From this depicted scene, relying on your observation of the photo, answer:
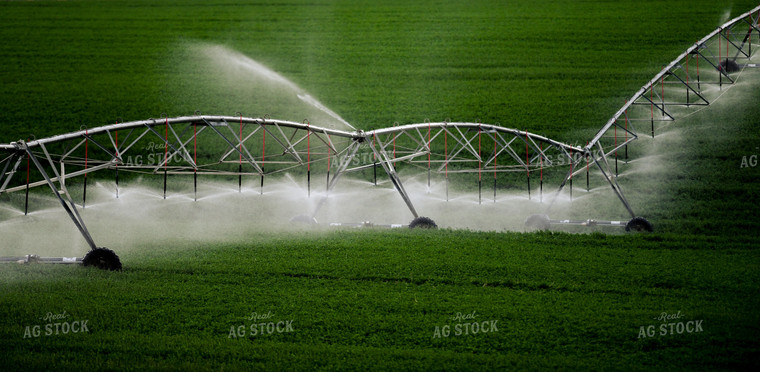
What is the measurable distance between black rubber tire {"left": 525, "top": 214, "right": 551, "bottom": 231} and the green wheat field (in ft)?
6.43

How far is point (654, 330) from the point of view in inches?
540

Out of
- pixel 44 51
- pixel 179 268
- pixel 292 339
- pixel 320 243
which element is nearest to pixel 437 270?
pixel 320 243

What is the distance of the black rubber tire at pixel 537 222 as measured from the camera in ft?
76.3

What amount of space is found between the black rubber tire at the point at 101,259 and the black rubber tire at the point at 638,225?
48.7 ft

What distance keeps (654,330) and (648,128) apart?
2119cm

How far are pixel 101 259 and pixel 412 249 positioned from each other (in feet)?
25.2
